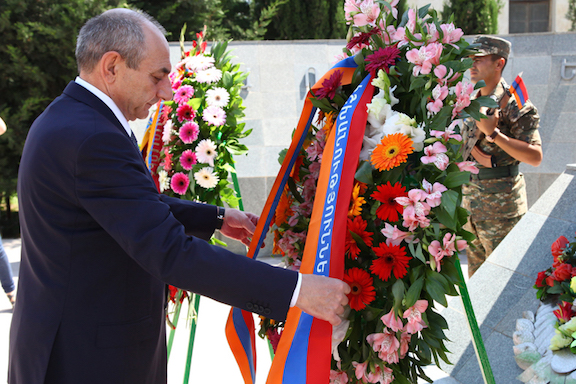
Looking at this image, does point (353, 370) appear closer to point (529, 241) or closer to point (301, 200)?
point (301, 200)

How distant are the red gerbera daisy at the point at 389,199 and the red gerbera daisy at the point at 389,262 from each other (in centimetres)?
9

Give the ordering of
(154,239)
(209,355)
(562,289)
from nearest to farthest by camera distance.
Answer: (154,239), (562,289), (209,355)

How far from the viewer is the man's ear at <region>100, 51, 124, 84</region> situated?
54.9 inches

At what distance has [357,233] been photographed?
154 cm

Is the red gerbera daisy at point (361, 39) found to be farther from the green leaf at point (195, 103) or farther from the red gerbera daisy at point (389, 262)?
the green leaf at point (195, 103)

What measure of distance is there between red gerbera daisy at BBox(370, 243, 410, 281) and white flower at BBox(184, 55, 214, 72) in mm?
1916

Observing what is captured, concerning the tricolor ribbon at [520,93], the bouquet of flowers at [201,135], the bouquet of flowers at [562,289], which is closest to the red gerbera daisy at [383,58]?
the bouquet of flowers at [562,289]

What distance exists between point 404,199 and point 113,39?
3.15ft

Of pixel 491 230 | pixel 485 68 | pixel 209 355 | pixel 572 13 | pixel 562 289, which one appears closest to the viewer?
pixel 562 289

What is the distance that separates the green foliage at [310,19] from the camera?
34.5 feet

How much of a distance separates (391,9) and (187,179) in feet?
5.17

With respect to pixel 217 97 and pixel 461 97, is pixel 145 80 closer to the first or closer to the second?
pixel 461 97

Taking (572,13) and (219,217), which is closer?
(219,217)

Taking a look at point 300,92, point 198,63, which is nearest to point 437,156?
point 198,63
